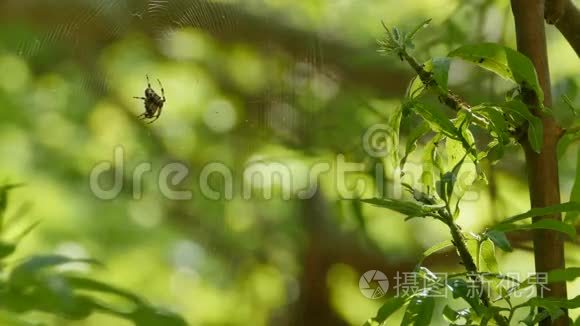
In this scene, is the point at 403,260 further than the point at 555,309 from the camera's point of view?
Yes

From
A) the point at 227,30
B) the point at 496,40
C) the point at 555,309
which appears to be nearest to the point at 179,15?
the point at 227,30

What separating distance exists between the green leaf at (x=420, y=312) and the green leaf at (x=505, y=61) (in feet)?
0.75

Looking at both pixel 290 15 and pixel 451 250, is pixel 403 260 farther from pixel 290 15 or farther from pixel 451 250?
pixel 290 15

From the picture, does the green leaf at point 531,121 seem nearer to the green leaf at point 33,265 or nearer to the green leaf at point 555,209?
the green leaf at point 555,209

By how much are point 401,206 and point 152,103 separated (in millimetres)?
437

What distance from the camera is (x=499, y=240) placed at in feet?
2.10

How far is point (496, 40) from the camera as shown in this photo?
103cm

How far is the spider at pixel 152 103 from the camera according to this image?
949 mm

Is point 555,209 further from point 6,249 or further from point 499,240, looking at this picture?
point 6,249

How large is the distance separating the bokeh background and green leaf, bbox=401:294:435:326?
0.30 metres

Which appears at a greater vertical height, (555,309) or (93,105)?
(93,105)

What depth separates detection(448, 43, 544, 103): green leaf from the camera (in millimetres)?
657

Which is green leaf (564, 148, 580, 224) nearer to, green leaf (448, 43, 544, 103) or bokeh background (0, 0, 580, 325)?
green leaf (448, 43, 544, 103)

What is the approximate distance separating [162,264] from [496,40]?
1.92 ft
